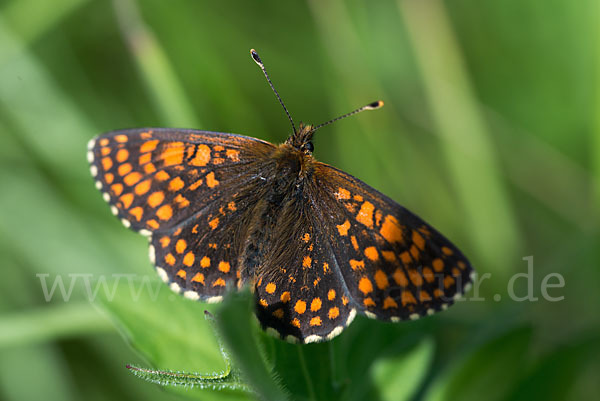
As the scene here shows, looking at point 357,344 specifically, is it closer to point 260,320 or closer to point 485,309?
point 260,320

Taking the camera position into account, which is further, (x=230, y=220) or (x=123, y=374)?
(x=123, y=374)

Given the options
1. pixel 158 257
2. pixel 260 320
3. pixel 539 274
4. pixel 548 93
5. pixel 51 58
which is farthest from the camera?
pixel 548 93

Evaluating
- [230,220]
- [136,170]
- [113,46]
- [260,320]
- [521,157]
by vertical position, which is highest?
[113,46]

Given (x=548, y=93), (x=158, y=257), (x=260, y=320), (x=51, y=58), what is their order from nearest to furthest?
(x=260, y=320) < (x=158, y=257) < (x=51, y=58) < (x=548, y=93)

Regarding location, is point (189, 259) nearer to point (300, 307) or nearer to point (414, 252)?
point (300, 307)

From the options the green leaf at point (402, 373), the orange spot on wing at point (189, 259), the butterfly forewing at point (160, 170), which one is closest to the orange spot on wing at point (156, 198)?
the butterfly forewing at point (160, 170)

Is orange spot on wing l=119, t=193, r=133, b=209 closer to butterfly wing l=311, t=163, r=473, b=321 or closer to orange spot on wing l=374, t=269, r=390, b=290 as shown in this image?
butterfly wing l=311, t=163, r=473, b=321

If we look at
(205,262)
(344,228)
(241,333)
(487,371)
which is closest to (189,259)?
(205,262)

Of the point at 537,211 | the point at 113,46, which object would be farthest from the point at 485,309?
the point at 113,46
